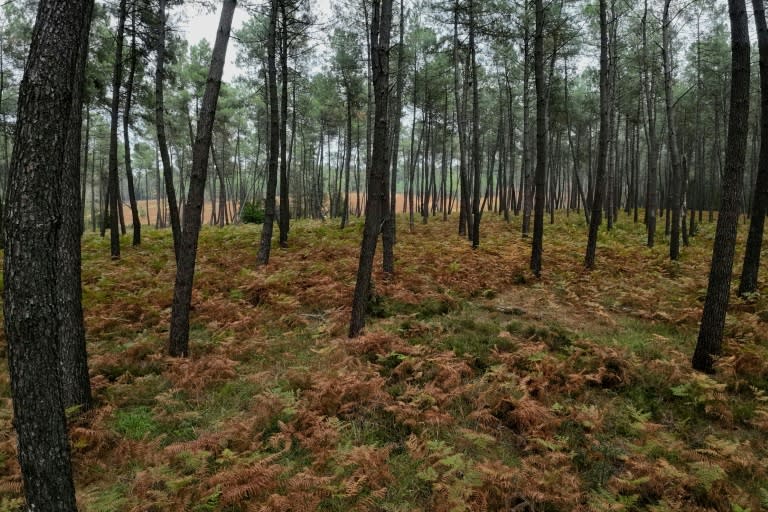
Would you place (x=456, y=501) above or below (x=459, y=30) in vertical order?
below

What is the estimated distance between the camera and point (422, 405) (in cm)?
492

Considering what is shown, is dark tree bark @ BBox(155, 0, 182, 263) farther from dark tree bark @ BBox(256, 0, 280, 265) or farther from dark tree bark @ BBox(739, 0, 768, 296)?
dark tree bark @ BBox(739, 0, 768, 296)

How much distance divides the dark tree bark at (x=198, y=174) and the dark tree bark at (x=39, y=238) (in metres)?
3.68

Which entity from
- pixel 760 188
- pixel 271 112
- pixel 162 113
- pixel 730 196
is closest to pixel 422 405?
pixel 730 196

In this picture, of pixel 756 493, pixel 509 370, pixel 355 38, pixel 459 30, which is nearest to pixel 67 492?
pixel 509 370

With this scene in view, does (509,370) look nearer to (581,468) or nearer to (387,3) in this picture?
(581,468)

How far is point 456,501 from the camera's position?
10.9 ft

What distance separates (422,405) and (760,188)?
848cm

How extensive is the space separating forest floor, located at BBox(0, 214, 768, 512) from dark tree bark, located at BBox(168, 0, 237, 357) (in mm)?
910

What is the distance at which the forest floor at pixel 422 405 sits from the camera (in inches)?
142

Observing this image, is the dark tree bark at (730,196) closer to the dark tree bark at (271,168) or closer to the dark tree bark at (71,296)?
the dark tree bark at (71,296)

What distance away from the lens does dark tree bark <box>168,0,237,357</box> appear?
621 cm

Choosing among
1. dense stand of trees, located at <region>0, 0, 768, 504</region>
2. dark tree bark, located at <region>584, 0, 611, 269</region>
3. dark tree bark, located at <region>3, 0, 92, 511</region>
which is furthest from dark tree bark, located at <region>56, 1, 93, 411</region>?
dark tree bark, located at <region>584, 0, 611, 269</region>

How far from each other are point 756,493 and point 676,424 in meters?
1.06
